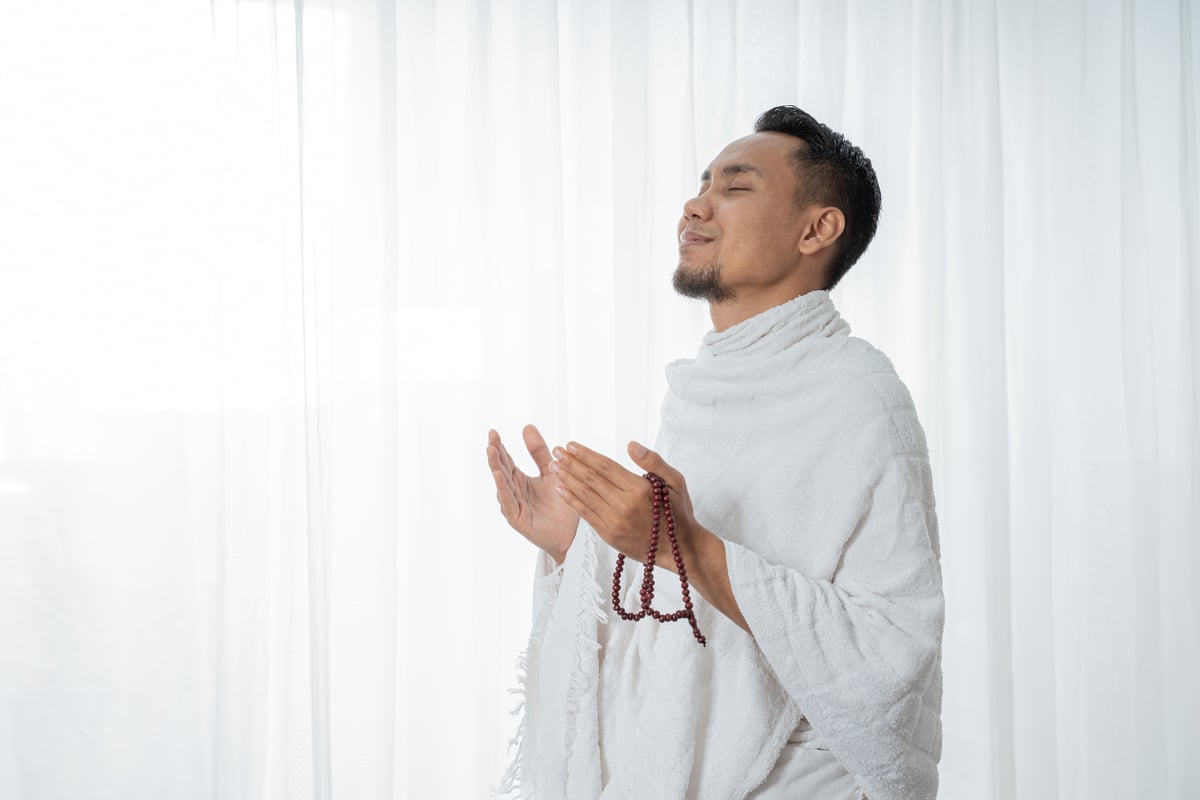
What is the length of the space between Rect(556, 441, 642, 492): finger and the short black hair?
527mm

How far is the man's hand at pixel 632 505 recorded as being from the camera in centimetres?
104

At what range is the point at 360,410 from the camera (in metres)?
2.11

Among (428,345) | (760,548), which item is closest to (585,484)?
(760,548)

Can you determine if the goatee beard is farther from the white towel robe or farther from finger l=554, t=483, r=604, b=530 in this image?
finger l=554, t=483, r=604, b=530

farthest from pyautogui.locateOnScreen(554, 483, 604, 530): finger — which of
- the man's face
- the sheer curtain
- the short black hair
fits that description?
the sheer curtain

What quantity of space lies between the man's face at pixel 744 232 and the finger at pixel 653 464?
1.22ft

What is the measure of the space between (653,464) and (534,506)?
16.3 inches

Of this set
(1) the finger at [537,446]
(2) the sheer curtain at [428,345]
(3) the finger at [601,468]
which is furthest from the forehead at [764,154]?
(2) the sheer curtain at [428,345]

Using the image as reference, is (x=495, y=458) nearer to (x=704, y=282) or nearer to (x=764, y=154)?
(x=704, y=282)

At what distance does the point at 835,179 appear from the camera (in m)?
1.40

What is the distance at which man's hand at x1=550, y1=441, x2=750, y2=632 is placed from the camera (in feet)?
3.40

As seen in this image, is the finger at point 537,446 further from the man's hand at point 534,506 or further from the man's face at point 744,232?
the man's face at point 744,232

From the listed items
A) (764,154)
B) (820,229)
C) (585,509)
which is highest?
(764,154)

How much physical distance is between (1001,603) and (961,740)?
34cm
